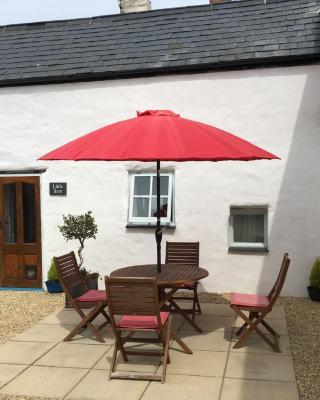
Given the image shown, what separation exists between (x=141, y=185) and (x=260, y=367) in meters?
4.70

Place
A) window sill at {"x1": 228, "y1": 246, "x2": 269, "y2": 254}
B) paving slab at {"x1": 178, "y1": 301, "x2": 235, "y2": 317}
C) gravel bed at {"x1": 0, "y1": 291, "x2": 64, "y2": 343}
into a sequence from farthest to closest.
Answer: window sill at {"x1": 228, "y1": 246, "x2": 269, "y2": 254} < paving slab at {"x1": 178, "y1": 301, "x2": 235, "y2": 317} < gravel bed at {"x1": 0, "y1": 291, "x2": 64, "y2": 343}

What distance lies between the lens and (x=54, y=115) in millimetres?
9289

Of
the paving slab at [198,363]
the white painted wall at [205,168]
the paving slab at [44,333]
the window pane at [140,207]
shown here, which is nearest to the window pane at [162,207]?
the window pane at [140,207]

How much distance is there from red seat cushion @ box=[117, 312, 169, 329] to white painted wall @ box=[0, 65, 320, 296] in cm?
362

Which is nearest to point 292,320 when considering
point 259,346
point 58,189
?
point 259,346

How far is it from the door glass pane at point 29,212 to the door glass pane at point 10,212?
184mm

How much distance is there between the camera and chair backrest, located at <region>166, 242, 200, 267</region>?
7836mm

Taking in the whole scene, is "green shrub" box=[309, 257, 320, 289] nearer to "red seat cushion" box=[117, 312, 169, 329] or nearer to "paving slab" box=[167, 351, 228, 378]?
"paving slab" box=[167, 351, 228, 378]

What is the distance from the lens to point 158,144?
497 cm

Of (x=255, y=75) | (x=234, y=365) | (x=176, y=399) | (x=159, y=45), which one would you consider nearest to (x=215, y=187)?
(x=255, y=75)

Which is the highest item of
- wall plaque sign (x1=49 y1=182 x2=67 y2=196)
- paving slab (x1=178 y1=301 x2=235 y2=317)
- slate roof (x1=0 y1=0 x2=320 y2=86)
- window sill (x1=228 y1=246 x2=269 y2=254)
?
slate roof (x1=0 y1=0 x2=320 y2=86)

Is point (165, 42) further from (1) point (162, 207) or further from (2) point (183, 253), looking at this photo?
(2) point (183, 253)

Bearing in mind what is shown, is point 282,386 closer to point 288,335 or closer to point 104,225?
point 288,335

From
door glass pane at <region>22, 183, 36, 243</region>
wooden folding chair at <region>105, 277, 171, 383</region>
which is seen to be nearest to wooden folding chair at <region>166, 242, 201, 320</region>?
wooden folding chair at <region>105, 277, 171, 383</region>
